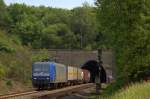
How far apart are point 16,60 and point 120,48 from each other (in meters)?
23.3

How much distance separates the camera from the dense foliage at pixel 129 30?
36500mm

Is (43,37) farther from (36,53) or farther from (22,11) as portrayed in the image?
(36,53)

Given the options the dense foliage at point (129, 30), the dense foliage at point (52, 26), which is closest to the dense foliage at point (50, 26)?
the dense foliage at point (52, 26)

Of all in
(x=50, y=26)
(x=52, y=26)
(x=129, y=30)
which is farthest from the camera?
(x=50, y=26)

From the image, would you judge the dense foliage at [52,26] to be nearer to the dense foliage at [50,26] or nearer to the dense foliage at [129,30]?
the dense foliage at [50,26]

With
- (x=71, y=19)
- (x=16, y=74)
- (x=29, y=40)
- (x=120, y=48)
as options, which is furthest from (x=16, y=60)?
(x=71, y=19)

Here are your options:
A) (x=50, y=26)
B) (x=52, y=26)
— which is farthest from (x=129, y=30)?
(x=50, y=26)

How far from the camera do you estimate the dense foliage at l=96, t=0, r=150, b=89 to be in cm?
3650

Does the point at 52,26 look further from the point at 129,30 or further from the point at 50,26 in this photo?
the point at 129,30

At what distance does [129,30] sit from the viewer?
121ft

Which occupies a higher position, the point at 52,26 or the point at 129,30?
the point at 52,26

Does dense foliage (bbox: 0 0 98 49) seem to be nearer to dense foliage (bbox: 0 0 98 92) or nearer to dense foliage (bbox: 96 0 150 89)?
dense foliage (bbox: 0 0 98 92)

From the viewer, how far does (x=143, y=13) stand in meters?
36.9

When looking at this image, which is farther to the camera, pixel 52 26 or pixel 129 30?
pixel 52 26
